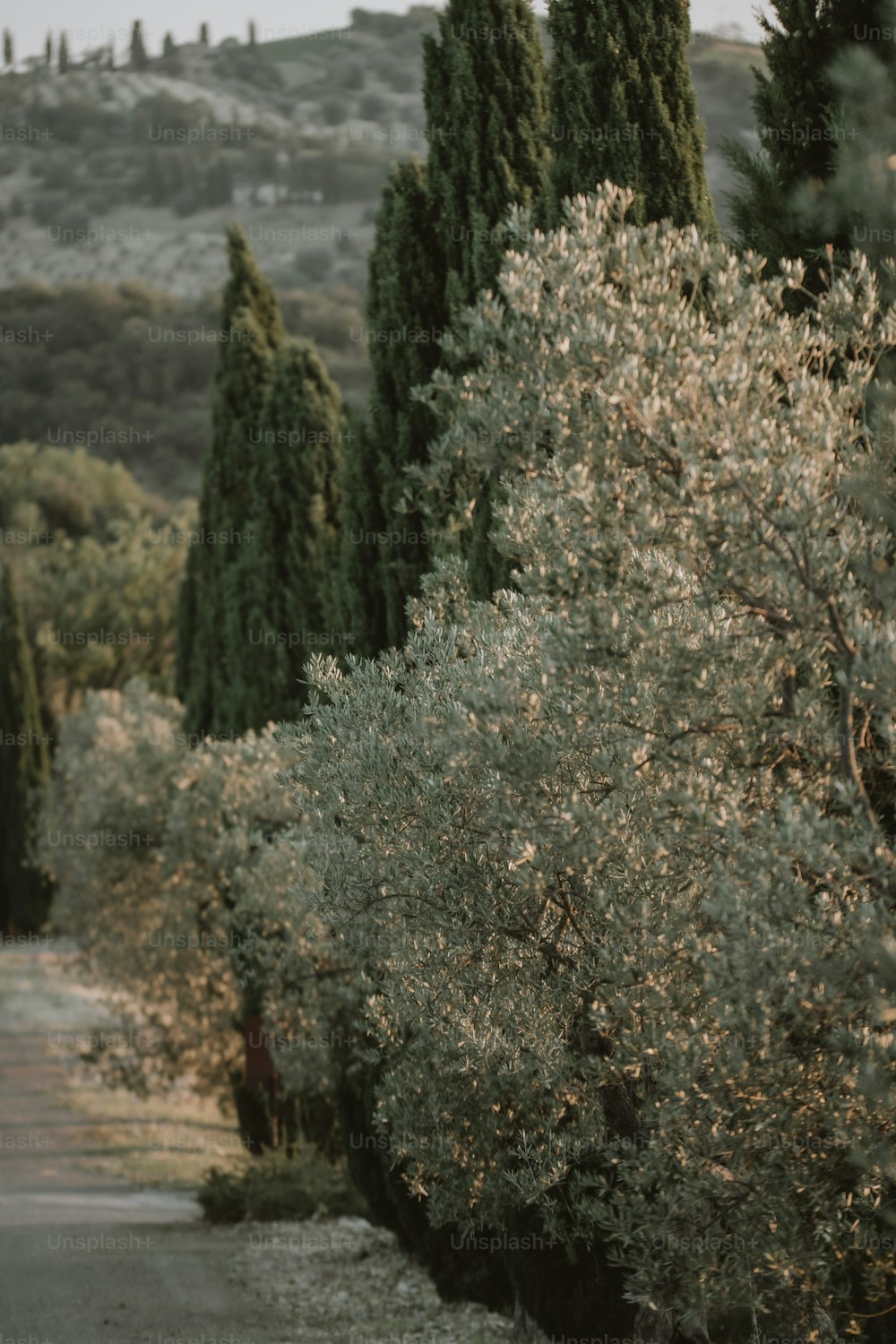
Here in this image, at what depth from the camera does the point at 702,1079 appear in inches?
189

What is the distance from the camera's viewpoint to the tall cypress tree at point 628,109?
8.34m

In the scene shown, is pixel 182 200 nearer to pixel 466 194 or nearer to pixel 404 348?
pixel 404 348

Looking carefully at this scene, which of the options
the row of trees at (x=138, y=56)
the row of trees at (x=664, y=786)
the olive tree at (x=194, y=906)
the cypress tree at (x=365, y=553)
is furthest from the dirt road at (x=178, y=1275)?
the row of trees at (x=138, y=56)

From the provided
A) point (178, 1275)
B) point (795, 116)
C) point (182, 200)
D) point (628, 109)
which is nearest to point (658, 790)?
point (795, 116)

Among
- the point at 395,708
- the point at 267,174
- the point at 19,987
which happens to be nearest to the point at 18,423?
the point at 19,987

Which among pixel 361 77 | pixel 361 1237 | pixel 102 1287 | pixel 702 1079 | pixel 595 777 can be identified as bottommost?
pixel 361 1237

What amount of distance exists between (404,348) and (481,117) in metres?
1.68

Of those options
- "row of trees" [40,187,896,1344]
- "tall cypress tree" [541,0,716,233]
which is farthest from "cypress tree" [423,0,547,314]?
"row of trees" [40,187,896,1344]

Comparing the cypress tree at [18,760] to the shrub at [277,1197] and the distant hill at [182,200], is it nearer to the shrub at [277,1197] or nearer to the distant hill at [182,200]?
the distant hill at [182,200]

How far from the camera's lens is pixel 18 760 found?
43.6 meters

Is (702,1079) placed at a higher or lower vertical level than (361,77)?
lower

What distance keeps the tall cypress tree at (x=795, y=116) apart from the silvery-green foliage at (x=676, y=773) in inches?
60.0

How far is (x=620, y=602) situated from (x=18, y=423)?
77238mm

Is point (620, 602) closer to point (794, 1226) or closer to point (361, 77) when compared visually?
point (794, 1226)
